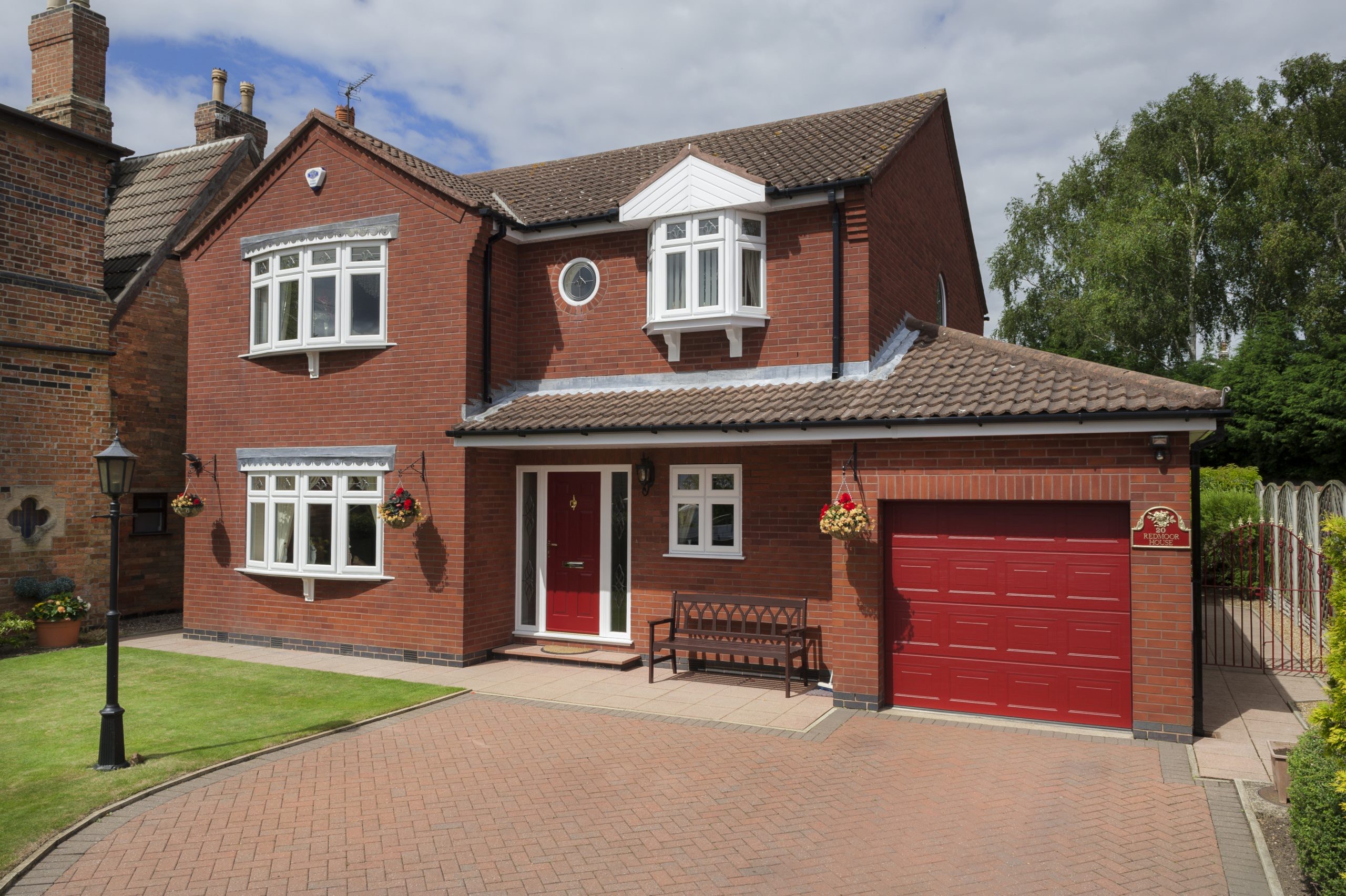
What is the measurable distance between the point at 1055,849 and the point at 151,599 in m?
16.1

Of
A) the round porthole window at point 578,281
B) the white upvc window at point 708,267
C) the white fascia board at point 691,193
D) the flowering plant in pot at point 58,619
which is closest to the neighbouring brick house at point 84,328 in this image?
the flowering plant in pot at point 58,619

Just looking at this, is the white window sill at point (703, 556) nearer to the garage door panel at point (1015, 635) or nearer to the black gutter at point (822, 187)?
the garage door panel at point (1015, 635)

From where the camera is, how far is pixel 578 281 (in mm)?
12914

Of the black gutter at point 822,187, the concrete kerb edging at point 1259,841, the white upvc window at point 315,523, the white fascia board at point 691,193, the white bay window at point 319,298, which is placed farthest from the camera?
the white bay window at point 319,298

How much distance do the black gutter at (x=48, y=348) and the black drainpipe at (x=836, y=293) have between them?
12.0 m

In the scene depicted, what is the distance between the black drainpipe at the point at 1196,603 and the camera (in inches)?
327

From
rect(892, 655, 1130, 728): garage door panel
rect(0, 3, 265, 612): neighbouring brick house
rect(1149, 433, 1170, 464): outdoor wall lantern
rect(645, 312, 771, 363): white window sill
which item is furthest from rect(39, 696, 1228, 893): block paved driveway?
rect(0, 3, 265, 612): neighbouring brick house

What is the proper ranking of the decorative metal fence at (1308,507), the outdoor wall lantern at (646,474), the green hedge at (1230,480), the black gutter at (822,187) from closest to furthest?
the black gutter at (822,187) < the outdoor wall lantern at (646,474) < the decorative metal fence at (1308,507) < the green hedge at (1230,480)

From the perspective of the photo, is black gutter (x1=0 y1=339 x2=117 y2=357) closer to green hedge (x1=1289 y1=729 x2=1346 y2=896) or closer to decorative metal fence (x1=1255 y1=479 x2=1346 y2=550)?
green hedge (x1=1289 y1=729 x2=1346 y2=896)

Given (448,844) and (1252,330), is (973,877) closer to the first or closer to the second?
(448,844)

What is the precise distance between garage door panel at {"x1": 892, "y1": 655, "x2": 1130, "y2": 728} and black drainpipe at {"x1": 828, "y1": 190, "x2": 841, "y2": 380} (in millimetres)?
3626

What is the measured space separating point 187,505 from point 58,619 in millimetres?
2531

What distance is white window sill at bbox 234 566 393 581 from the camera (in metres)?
12.5

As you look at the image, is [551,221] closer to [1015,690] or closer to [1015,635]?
[1015,635]
